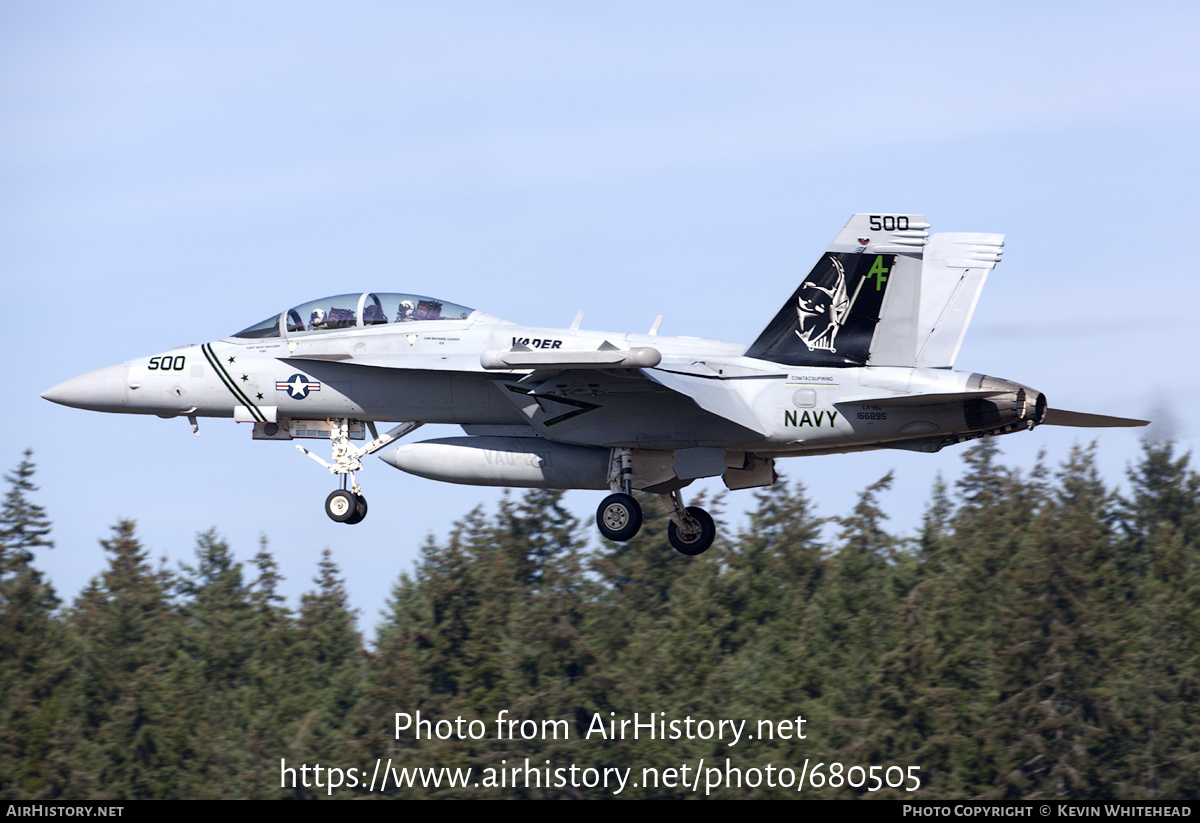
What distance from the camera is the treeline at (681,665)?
146ft

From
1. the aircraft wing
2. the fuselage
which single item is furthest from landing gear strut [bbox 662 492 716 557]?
the aircraft wing

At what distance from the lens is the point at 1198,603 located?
4819cm

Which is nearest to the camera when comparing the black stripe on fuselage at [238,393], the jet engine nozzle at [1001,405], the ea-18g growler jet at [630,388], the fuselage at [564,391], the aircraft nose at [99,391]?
the jet engine nozzle at [1001,405]

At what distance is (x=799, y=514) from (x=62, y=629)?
29680mm

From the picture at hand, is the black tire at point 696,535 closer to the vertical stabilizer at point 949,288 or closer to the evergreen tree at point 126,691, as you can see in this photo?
the vertical stabilizer at point 949,288

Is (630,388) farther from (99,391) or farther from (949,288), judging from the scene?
(99,391)

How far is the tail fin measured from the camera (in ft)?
64.2

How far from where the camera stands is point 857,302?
1966cm

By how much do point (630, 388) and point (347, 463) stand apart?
464cm

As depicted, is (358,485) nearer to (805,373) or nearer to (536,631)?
(805,373)

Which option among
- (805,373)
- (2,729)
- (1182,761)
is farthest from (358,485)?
(2,729)

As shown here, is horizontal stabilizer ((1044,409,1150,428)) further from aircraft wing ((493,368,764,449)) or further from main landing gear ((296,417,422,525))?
main landing gear ((296,417,422,525))

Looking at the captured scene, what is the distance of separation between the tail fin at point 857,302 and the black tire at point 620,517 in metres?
2.75

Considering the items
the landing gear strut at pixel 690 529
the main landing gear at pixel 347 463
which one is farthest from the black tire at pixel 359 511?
the landing gear strut at pixel 690 529
